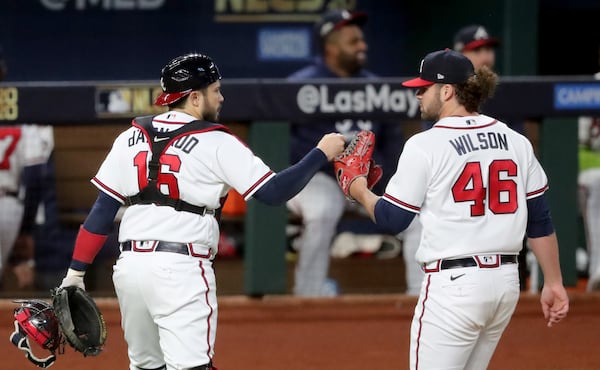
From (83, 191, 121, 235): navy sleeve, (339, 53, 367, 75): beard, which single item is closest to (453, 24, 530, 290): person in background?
(339, 53, 367, 75): beard

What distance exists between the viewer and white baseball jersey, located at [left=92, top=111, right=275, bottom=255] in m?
4.22

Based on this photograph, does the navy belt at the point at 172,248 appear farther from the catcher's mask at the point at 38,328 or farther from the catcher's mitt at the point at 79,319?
the catcher's mask at the point at 38,328

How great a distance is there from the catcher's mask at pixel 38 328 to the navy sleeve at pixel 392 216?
4.10 ft

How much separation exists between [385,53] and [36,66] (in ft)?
9.31

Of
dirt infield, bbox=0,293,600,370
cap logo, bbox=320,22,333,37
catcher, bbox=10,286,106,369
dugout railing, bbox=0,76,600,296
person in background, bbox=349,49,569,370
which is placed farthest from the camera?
cap logo, bbox=320,22,333,37

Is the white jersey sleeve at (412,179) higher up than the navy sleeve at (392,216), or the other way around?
the white jersey sleeve at (412,179)

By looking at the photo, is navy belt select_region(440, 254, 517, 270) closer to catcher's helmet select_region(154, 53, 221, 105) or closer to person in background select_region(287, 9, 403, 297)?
catcher's helmet select_region(154, 53, 221, 105)

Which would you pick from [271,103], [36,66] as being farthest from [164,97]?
[36,66]

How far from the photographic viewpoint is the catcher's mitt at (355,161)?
174 inches

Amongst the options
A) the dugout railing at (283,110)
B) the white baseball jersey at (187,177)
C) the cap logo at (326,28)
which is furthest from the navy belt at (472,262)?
the cap logo at (326,28)

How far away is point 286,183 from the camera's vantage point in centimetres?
432

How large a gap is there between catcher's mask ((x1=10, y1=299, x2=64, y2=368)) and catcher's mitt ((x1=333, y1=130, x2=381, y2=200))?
1159 millimetres

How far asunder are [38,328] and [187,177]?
32.2 inches

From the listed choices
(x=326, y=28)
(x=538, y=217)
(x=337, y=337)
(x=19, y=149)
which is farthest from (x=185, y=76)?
(x=326, y=28)
